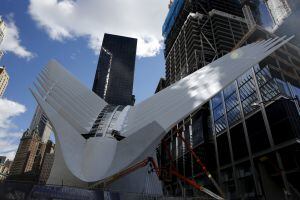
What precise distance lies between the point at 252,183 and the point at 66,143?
84.5ft

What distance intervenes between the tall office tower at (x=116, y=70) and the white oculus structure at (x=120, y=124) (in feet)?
464

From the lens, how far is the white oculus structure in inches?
983

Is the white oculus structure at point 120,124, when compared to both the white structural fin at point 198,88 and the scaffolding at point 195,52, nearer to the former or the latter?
the white structural fin at point 198,88

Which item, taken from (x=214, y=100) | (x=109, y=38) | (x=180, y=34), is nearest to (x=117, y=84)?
(x=109, y=38)

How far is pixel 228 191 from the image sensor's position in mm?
39625

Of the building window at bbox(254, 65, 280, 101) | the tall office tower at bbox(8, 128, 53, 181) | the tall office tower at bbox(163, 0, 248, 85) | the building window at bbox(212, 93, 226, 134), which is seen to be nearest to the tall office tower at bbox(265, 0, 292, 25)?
the tall office tower at bbox(163, 0, 248, 85)

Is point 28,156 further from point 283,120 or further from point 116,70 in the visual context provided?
point 283,120

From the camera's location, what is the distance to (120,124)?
34375mm

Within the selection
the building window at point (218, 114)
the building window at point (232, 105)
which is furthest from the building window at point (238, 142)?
the building window at point (218, 114)

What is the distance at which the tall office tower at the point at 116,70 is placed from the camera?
178 m

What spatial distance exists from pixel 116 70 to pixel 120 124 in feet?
504

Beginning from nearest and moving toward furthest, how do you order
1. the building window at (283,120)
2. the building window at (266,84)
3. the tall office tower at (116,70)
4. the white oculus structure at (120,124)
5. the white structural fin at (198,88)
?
the white oculus structure at (120,124), the white structural fin at (198,88), the building window at (283,120), the building window at (266,84), the tall office tower at (116,70)

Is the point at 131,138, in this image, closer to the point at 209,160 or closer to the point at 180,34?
the point at 209,160

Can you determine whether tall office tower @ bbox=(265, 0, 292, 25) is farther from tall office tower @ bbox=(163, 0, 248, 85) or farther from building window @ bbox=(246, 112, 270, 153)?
building window @ bbox=(246, 112, 270, 153)
